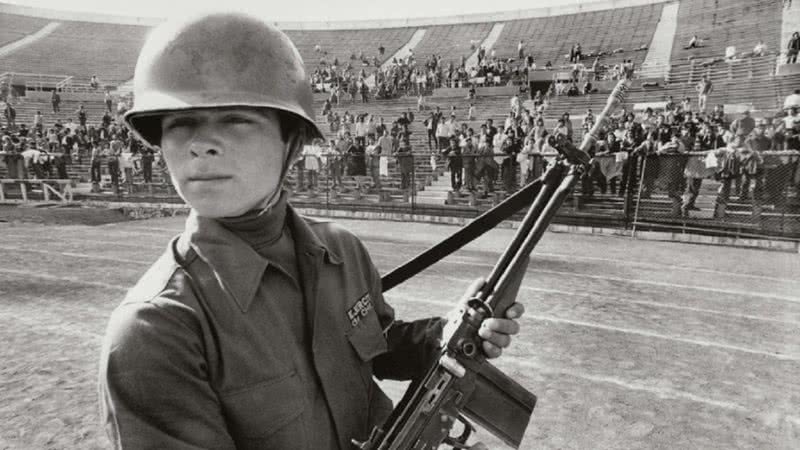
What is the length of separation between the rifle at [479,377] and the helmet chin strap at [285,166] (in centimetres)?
63

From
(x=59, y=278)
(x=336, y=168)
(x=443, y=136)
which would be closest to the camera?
(x=59, y=278)

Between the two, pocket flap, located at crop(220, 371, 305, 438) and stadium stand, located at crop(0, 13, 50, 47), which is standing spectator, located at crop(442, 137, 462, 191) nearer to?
pocket flap, located at crop(220, 371, 305, 438)

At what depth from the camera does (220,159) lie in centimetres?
147

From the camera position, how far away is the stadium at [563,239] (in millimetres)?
3525

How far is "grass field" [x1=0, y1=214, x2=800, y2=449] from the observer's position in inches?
133

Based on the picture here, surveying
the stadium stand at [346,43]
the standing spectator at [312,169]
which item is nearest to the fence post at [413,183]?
the standing spectator at [312,169]

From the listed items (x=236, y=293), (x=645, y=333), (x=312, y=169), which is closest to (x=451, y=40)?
(x=312, y=169)

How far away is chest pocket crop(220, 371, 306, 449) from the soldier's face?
447 millimetres

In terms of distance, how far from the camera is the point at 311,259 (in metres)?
1.71

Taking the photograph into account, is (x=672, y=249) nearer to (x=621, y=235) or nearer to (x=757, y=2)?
(x=621, y=235)

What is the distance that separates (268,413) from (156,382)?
0.29 m

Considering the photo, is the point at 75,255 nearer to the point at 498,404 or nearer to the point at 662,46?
the point at 498,404

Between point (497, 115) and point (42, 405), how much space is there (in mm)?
27050

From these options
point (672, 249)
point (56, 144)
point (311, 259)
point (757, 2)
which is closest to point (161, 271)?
point (311, 259)
